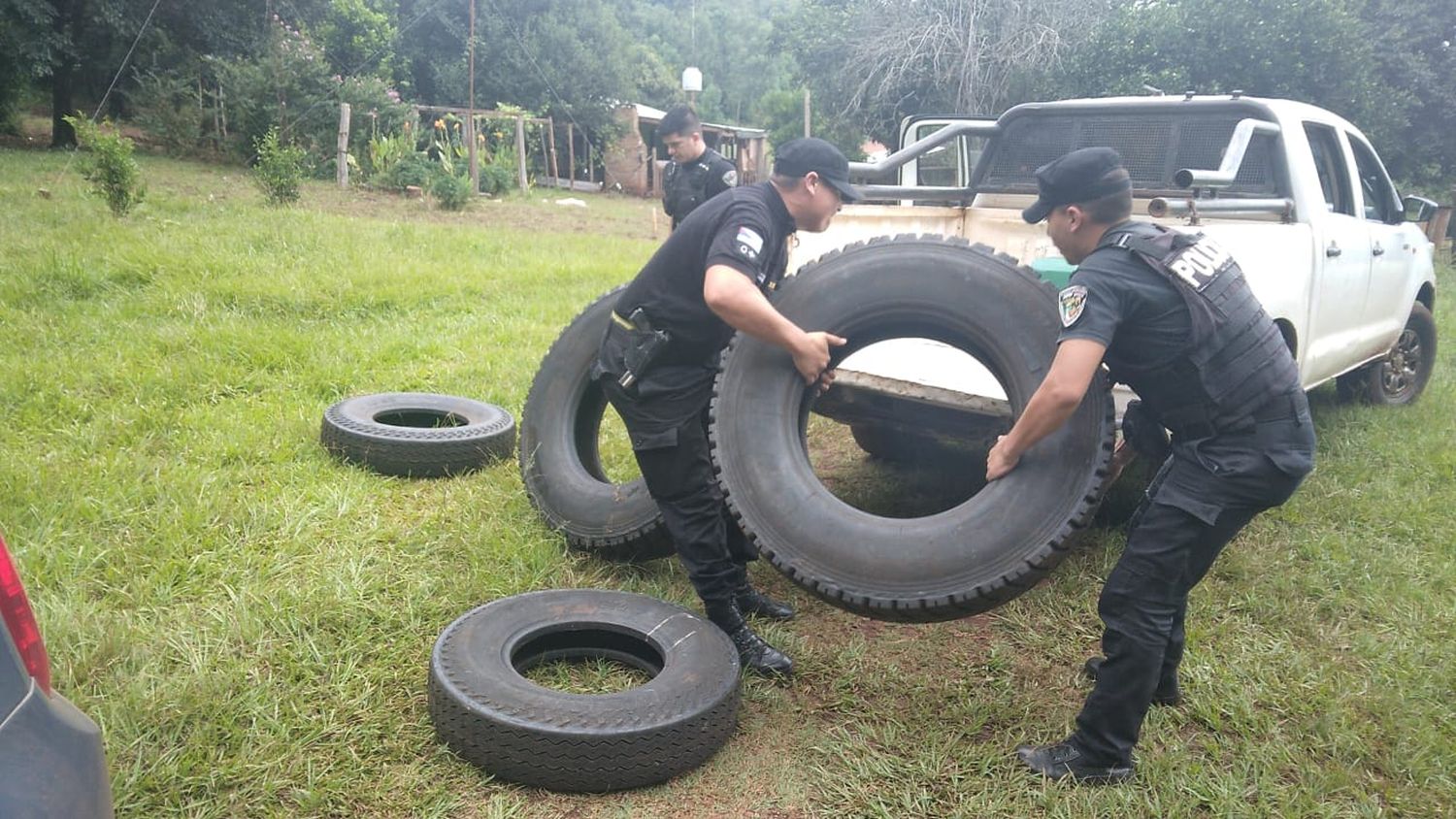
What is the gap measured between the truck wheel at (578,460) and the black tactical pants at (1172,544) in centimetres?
162

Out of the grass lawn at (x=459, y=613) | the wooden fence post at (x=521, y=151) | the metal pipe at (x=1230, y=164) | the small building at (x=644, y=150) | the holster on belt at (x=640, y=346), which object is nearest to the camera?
the grass lawn at (x=459, y=613)

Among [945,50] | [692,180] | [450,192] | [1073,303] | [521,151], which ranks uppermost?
[945,50]

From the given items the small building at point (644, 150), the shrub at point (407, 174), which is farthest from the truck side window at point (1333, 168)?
the small building at point (644, 150)

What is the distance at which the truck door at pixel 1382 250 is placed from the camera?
5227 millimetres

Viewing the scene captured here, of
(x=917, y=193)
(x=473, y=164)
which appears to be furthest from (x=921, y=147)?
(x=473, y=164)

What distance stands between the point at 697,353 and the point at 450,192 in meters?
12.6

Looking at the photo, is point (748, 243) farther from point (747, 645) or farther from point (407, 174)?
point (407, 174)

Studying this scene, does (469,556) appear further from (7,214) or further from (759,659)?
(7,214)

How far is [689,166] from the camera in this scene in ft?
22.3

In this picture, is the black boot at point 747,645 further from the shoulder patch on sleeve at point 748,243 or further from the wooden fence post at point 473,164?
the wooden fence post at point 473,164

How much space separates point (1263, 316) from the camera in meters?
2.53

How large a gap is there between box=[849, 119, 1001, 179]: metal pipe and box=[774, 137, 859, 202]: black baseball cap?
1.76m

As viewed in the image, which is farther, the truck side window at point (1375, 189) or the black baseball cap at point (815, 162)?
the truck side window at point (1375, 189)

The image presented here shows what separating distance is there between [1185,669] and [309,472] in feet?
11.9
